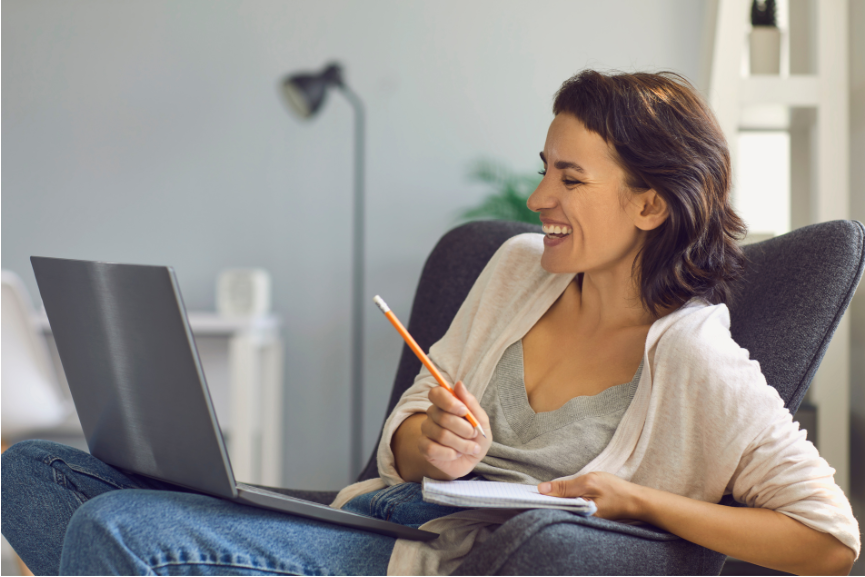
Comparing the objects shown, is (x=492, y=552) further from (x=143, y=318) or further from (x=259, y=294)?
(x=259, y=294)

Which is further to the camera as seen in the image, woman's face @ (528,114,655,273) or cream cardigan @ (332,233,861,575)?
woman's face @ (528,114,655,273)

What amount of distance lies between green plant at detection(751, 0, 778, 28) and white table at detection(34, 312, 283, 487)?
154cm

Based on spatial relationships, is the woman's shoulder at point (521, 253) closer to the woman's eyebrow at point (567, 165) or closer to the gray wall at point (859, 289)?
the woman's eyebrow at point (567, 165)

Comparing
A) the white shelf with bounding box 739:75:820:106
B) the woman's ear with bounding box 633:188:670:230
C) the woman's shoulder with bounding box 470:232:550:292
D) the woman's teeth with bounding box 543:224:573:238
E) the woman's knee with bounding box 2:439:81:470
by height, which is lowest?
the woman's knee with bounding box 2:439:81:470

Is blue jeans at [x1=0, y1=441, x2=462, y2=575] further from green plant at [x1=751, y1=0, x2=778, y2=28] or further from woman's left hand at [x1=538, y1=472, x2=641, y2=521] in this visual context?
green plant at [x1=751, y1=0, x2=778, y2=28]

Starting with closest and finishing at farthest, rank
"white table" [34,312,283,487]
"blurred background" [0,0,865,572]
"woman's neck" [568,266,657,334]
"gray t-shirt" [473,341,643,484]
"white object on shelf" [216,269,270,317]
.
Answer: "gray t-shirt" [473,341,643,484] → "woman's neck" [568,266,657,334] → "white table" [34,312,283,487] → "white object on shelf" [216,269,270,317] → "blurred background" [0,0,865,572]

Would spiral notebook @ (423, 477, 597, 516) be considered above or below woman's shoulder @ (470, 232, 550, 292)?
below

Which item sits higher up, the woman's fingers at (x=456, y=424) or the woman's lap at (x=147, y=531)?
the woman's fingers at (x=456, y=424)

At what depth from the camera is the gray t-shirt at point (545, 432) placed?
2.85ft

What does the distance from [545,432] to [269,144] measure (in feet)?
5.88

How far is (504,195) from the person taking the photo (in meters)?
2.05

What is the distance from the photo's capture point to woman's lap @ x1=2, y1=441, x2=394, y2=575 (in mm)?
676

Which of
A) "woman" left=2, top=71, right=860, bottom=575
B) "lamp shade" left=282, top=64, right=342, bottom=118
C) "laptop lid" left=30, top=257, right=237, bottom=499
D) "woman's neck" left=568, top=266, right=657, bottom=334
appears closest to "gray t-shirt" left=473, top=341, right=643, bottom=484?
"woman" left=2, top=71, right=860, bottom=575

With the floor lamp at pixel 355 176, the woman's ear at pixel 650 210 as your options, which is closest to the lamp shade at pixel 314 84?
the floor lamp at pixel 355 176
